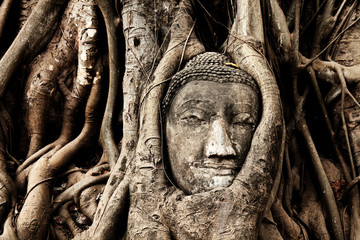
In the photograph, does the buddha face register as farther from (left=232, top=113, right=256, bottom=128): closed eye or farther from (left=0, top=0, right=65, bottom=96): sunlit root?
(left=0, top=0, right=65, bottom=96): sunlit root

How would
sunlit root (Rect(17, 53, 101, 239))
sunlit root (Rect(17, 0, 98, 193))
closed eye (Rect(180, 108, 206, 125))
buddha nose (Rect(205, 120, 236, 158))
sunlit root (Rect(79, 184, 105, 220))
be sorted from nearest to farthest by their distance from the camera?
buddha nose (Rect(205, 120, 236, 158)) < closed eye (Rect(180, 108, 206, 125)) < sunlit root (Rect(17, 53, 101, 239)) < sunlit root (Rect(79, 184, 105, 220)) < sunlit root (Rect(17, 0, 98, 193))

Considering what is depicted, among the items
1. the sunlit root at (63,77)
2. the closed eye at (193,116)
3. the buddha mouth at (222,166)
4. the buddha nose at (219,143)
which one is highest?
the sunlit root at (63,77)

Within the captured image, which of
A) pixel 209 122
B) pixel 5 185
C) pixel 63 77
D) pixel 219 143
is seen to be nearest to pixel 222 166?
pixel 219 143

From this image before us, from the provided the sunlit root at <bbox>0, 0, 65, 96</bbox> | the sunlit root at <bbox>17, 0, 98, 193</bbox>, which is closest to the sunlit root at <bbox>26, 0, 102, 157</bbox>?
the sunlit root at <bbox>17, 0, 98, 193</bbox>

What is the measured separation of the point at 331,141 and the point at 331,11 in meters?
1.25

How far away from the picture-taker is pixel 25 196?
2840mm

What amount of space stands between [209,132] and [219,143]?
0.36 feet

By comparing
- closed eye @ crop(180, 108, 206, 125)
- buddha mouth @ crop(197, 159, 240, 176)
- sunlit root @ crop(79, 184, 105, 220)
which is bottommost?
sunlit root @ crop(79, 184, 105, 220)

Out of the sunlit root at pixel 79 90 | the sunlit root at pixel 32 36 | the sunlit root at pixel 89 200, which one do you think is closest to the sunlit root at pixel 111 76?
the sunlit root at pixel 79 90

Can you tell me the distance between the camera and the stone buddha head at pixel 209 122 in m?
2.19

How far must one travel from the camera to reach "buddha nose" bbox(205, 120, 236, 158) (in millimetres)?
2170

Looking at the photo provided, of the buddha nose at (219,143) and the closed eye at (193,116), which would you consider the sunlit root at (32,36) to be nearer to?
the closed eye at (193,116)

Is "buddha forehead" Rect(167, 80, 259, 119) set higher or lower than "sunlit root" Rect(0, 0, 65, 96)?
lower

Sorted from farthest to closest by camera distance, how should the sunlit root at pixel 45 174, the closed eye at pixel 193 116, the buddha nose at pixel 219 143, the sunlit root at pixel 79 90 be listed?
the sunlit root at pixel 79 90 → the sunlit root at pixel 45 174 → the closed eye at pixel 193 116 → the buddha nose at pixel 219 143
